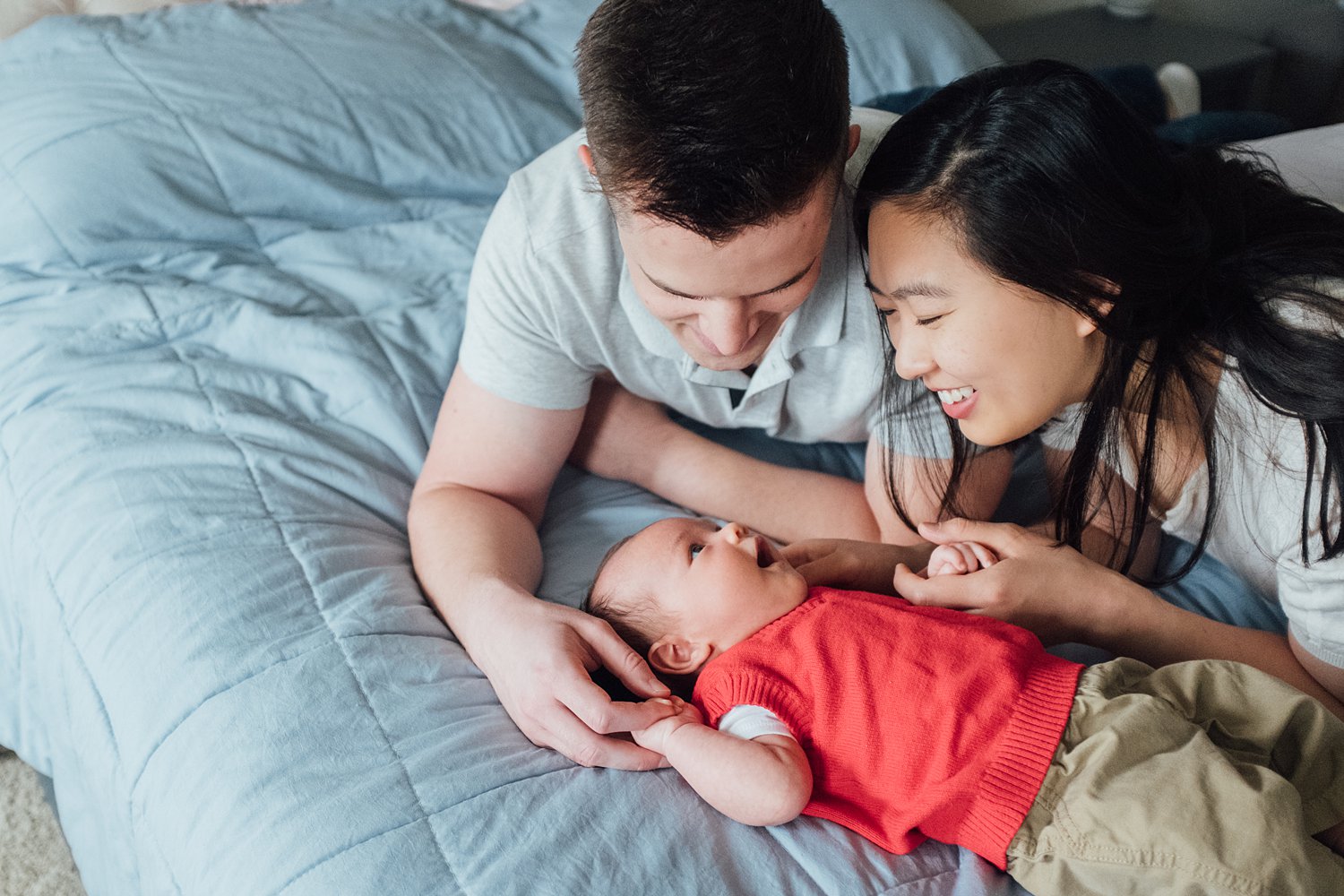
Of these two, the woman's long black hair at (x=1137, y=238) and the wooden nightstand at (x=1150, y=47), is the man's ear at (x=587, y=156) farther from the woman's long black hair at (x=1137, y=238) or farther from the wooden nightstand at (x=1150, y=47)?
the wooden nightstand at (x=1150, y=47)

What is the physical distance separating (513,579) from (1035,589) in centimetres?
55

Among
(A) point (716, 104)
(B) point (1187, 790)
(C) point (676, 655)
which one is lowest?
(C) point (676, 655)

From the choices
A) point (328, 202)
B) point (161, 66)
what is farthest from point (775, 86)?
point (161, 66)

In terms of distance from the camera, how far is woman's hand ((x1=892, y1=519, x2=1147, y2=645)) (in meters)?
1.15

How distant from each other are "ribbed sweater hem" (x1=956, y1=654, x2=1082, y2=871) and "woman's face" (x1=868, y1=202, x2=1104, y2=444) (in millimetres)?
263

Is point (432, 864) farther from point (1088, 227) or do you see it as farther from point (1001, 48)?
point (1001, 48)

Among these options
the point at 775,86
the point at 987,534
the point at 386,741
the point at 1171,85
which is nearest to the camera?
the point at 775,86

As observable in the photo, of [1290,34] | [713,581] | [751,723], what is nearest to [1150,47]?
[1290,34]

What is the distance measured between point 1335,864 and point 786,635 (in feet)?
1.63

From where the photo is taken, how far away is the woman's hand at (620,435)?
1427 millimetres

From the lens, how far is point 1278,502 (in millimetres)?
1062

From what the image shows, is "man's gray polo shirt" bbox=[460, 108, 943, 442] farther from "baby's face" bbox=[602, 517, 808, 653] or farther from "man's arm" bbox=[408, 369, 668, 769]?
"baby's face" bbox=[602, 517, 808, 653]

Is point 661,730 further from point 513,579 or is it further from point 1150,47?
point 1150,47

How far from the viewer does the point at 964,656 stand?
102 cm
